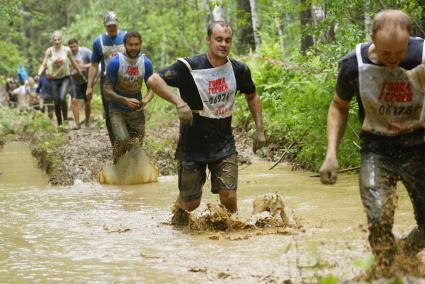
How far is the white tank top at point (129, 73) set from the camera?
9414 millimetres

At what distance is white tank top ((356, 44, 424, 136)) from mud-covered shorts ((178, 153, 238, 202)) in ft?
7.73

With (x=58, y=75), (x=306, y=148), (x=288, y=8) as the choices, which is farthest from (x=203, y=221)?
(x=58, y=75)

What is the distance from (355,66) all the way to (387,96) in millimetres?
269

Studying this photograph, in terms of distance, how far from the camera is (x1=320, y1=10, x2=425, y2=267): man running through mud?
4133 mm

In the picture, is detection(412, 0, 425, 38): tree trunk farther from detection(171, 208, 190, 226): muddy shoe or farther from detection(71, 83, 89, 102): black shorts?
detection(71, 83, 89, 102): black shorts

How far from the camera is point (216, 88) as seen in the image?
6.48m

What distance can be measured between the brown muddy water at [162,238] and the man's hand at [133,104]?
44.5 inches

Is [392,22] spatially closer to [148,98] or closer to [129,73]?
[129,73]

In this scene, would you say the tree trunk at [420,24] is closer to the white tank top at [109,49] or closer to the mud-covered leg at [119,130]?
the mud-covered leg at [119,130]

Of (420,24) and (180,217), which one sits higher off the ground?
(420,24)

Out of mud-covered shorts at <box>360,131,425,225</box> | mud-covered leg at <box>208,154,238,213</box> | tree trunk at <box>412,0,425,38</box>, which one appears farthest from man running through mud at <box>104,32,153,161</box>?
mud-covered shorts at <box>360,131,425,225</box>

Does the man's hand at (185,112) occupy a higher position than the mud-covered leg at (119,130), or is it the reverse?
the man's hand at (185,112)

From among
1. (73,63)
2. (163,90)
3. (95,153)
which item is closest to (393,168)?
(163,90)

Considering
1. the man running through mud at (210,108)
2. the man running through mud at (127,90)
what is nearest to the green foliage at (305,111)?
the man running through mud at (127,90)
